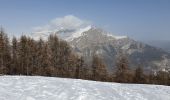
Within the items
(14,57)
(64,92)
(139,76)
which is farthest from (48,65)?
(64,92)

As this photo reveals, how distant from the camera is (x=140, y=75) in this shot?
9862 centimetres

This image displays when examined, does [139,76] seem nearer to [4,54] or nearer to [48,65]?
[48,65]

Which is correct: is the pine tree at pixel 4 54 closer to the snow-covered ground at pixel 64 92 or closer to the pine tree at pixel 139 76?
the pine tree at pixel 139 76

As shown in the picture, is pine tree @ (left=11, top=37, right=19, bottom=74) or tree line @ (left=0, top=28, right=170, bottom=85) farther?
pine tree @ (left=11, top=37, right=19, bottom=74)

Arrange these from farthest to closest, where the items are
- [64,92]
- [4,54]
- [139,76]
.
Answer: 1. [139,76]
2. [4,54]
3. [64,92]

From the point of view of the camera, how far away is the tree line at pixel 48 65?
9681 centimetres

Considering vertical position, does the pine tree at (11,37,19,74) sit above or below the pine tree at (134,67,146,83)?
above

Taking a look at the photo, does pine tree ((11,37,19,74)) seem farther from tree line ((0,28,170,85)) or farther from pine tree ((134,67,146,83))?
pine tree ((134,67,146,83))

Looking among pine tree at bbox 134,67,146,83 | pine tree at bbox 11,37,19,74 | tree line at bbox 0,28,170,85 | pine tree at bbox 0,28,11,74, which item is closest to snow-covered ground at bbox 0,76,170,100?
pine tree at bbox 0,28,11,74

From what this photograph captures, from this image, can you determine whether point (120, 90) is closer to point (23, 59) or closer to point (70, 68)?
point (23, 59)

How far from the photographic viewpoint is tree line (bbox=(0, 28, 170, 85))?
318ft

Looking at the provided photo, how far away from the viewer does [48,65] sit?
99.3m

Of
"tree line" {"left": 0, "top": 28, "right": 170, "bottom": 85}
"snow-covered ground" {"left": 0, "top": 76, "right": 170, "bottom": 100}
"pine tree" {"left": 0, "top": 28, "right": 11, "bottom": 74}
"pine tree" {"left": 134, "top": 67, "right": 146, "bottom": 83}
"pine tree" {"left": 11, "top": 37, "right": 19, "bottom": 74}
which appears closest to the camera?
"snow-covered ground" {"left": 0, "top": 76, "right": 170, "bottom": 100}

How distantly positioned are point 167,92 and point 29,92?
10047 mm
